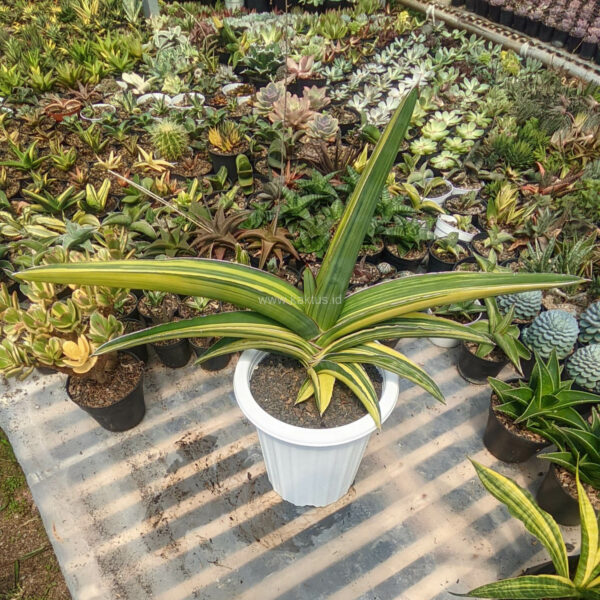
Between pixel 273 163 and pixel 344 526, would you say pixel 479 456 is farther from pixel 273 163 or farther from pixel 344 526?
pixel 273 163

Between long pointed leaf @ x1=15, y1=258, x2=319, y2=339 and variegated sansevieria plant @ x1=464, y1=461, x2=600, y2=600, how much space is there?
2.48ft

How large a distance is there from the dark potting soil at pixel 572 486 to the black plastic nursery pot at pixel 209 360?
135cm

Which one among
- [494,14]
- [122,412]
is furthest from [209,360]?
[494,14]

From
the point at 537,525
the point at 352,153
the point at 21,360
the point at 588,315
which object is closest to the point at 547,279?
the point at 537,525

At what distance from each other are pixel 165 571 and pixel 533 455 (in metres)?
1.44

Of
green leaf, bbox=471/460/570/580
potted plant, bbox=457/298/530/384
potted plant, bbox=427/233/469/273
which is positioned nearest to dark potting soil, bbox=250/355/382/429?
green leaf, bbox=471/460/570/580

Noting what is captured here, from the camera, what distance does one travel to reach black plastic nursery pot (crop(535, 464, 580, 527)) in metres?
1.45

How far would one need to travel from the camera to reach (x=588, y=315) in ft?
6.17

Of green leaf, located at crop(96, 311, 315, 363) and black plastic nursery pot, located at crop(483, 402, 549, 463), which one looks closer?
green leaf, located at crop(96, 311, 315, 363)

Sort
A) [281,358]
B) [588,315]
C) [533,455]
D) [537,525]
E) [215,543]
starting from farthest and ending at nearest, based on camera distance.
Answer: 1. [588,315]
2. [533,455]
3. [215,543]
4. [281,358]
5. [537,525]

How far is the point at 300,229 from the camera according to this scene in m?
2.10

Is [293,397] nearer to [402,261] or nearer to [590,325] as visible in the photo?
[402,261]

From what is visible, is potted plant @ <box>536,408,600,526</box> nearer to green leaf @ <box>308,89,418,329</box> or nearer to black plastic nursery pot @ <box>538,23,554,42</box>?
green leaf @ <box>308,89,418,329</box>

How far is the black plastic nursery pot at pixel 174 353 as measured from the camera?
1858 mm
